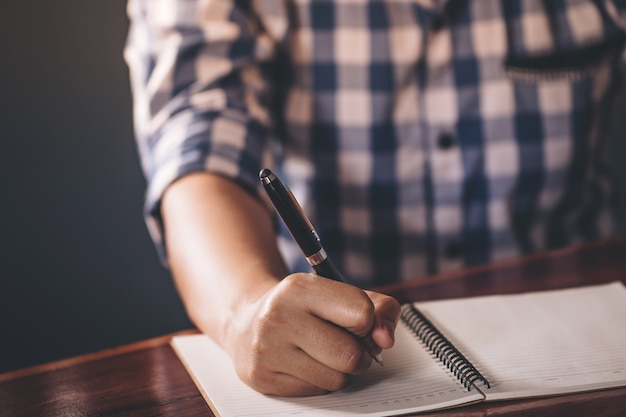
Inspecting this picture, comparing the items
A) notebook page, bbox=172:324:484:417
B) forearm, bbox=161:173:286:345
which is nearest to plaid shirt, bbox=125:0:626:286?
forearm, bbox=161:173:286:345

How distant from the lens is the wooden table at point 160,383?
491 millimetres

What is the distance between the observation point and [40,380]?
0.58 meters

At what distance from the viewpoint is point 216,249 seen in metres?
0.65

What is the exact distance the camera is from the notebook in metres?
0.50

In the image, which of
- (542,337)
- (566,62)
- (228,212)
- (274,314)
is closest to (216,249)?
(228,212)

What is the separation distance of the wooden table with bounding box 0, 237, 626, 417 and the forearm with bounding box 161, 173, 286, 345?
0.06m

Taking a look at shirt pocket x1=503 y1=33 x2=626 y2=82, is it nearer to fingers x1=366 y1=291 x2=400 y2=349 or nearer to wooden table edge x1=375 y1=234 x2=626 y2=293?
wooden table edge x1=375 y1=234 x2=626 y2=293

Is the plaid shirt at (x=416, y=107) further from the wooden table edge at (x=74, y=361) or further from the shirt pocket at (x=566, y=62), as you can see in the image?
the wooden table edge at (x=74, y=361)

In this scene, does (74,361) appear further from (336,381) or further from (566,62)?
(566,62)

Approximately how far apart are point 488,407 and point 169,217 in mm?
400

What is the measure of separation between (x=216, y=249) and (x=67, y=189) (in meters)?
0.75

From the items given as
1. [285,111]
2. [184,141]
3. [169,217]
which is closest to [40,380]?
[169,217]

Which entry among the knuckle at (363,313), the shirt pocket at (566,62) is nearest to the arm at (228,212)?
the knuckle at (363,313)

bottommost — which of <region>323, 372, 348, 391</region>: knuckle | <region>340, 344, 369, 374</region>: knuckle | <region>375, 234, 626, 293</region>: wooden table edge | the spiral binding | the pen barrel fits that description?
Result: <region>375, 234, 626, 293</region>: wooden table edge
